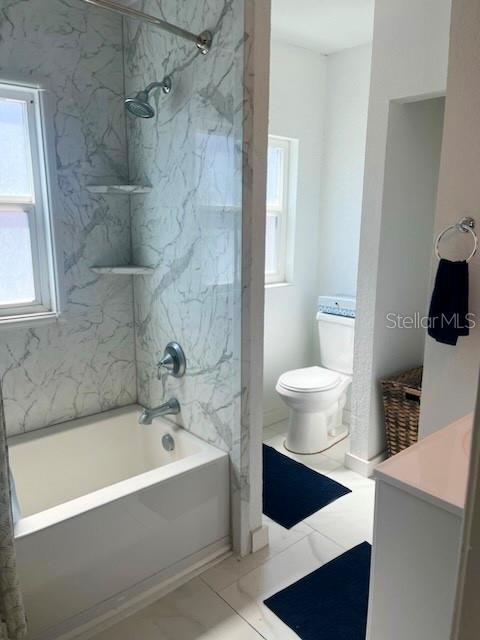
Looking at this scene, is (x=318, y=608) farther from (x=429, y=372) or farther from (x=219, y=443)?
(x=429, y=372)

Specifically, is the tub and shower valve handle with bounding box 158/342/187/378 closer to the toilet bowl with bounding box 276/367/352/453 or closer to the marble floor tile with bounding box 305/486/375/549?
the toilet bowl with bounding box 276/367/352/453

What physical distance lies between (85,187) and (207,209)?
69 centimetres

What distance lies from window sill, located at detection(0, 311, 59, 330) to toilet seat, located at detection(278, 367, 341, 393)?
144cm

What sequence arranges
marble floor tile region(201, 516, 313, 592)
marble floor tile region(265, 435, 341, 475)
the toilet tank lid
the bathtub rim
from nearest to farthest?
the bathtub rim → marble floor tile region(201, 516, 313, 592) → marble floor tile region(265, 435, 341, 475) → the toilet tank lid

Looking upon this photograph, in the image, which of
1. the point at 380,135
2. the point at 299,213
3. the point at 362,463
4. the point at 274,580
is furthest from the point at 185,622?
the point at 299,213

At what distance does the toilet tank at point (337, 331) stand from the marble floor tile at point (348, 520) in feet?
3.01

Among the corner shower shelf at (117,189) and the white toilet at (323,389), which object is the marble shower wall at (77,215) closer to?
the corner shower shelf at (117,189)

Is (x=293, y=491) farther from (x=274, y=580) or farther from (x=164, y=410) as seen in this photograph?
(x=164, y=410)

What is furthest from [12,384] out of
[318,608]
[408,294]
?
[408,294]

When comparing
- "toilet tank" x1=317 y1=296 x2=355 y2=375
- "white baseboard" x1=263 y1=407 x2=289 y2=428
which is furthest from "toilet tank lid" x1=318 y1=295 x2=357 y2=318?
"white baseboard" x1=263 y1=407 x2=289 y2=428

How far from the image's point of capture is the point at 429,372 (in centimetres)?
200

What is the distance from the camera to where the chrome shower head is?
2.04 m

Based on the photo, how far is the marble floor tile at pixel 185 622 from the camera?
1741 millimetres

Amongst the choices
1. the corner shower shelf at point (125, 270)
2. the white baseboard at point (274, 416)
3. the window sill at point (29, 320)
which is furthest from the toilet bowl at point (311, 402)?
the window sill at point (29, 320)
